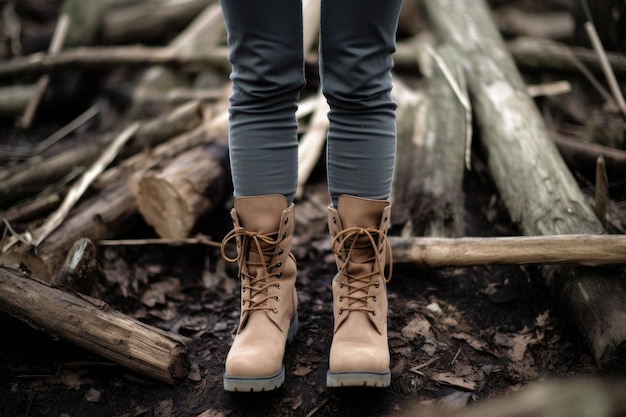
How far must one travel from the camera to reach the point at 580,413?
0.63 metres

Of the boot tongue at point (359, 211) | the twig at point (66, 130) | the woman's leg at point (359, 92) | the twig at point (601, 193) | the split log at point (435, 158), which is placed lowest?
the twig at point (66, 130)

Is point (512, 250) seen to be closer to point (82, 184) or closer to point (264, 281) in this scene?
point (264, 281)

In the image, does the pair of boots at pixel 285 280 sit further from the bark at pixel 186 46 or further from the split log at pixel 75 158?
the bark at pixel 186 46

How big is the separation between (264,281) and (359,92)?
704 mm

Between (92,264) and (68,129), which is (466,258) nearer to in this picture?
(92,264)

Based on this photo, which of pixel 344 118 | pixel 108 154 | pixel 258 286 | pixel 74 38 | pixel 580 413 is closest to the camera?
pixel 580 413

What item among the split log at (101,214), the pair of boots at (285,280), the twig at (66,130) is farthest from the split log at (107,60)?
the pair of boots at (285,280)

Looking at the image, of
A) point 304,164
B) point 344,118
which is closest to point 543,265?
point 344,118

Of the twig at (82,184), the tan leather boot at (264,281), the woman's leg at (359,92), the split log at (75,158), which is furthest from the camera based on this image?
the split log at (75,158)

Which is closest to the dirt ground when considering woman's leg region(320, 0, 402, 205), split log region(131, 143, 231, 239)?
split log region(131, 143, 231, 239)

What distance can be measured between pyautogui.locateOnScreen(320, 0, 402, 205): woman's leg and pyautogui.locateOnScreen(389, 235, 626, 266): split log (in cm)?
54

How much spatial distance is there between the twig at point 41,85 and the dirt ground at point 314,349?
7.31 feet

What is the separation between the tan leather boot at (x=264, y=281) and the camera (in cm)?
165

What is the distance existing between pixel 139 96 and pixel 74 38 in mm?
918
